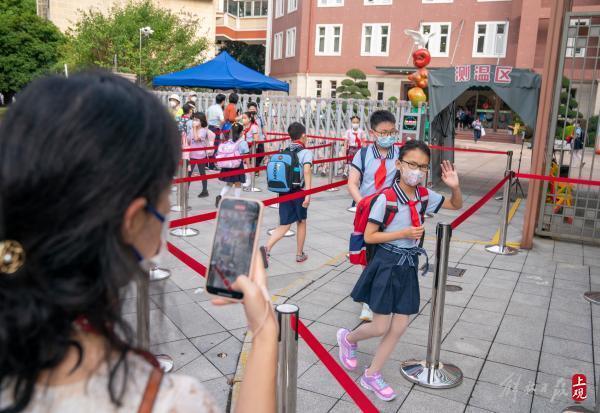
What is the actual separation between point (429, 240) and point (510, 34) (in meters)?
27.6

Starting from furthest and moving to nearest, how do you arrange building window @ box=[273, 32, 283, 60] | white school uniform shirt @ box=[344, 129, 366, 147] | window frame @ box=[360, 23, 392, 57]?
building window @ box=[273, 32, 283, 60] < window frame @ box=[360, 23, 392, 57] < white school uniform shirt @ box=[344, 129, 366, 147]

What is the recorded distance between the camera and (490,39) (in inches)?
1271

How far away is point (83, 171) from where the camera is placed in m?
0.94

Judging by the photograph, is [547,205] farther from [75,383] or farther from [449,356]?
[75,383]

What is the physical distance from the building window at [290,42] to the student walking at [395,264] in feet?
125

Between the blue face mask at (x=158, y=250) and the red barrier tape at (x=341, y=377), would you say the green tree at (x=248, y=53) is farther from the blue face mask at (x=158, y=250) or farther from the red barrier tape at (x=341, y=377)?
the blue face mask at (x=158, y=250)

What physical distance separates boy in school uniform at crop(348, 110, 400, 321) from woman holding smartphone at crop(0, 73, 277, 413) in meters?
4.27

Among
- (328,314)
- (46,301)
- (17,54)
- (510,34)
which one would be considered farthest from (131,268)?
(17,54)

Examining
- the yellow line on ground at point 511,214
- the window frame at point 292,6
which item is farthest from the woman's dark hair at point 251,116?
the window frame at point 292,6

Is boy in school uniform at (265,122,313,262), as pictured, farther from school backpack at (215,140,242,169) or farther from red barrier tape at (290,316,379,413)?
red barrier tape at (290,316,379,413)

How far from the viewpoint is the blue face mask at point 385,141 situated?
208 inches

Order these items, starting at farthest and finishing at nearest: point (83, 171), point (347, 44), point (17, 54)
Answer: point (347, 44)
point (17, 54)
point (83, 171)

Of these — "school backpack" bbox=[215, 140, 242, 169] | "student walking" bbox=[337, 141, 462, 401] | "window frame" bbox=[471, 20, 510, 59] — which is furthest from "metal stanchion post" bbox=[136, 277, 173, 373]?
"window frame" bbox=[471, 20, 510, 59]

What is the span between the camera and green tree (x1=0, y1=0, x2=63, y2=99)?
3328 cm
